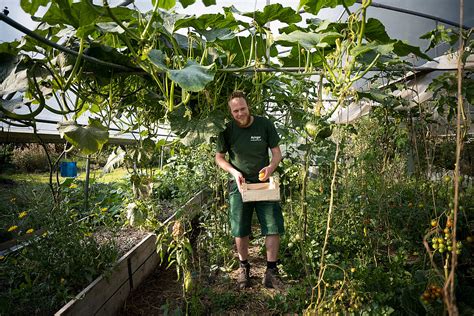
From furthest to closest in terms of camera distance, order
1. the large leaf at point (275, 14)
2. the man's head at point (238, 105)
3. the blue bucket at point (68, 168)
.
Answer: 1. the blue bucket at point (68, 168)
2. the man's head at point (238, 105)
3. the large leaf at point (275, 14)

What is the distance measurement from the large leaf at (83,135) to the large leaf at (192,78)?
18.0 inches

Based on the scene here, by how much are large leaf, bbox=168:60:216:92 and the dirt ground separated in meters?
1.02

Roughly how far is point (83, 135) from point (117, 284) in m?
0.85

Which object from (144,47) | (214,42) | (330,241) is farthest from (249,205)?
(144,47)

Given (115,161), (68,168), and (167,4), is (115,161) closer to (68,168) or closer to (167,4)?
(167,4)

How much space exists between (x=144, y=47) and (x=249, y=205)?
1117 mm

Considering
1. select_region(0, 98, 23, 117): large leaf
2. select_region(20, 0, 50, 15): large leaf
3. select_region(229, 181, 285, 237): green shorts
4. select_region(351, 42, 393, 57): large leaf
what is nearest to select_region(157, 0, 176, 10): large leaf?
select_region(20, 0, 50, 15): large leaf

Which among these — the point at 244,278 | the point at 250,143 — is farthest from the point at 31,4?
the point at 244,278

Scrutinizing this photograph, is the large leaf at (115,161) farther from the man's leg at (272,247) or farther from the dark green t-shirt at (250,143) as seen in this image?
the man's leg at (272,247)

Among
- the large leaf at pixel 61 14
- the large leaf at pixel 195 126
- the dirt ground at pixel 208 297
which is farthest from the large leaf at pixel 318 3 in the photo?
the dirt ground at pixel 208 297

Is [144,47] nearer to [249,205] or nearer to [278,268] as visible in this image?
[249,205]

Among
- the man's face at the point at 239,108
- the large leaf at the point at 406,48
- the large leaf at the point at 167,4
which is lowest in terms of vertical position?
the man's face at the point at 239,108

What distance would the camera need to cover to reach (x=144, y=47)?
1301 millimetres

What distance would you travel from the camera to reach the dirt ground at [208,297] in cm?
168
